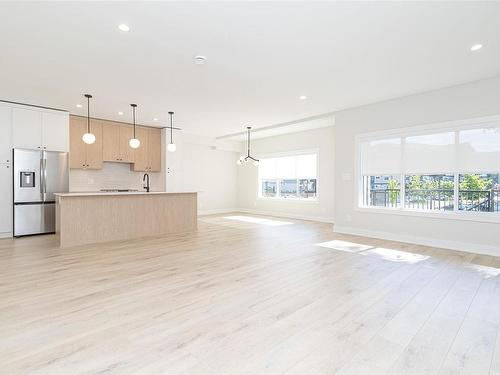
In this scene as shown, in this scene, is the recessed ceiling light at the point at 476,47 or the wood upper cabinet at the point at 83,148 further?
the wood upper cabinet at the point at 83,148

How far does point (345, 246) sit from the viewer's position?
4875 mm

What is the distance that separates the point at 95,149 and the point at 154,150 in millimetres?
1578

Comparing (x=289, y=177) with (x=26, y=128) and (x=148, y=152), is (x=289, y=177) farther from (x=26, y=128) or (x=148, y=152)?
(x=26, y=128)

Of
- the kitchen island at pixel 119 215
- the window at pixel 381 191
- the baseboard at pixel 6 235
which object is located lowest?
the baseboard at pixel 6 235

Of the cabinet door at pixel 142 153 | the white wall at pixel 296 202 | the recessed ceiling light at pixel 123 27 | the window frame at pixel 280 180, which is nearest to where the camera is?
the recessed ceiling light at pixel 123 27

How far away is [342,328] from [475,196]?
4.07 metres

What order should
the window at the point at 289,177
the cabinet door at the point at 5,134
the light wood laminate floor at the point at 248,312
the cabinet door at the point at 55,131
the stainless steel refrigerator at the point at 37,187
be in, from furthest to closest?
the window at the point at 289,177
the cabinet door at the point at 55,131
the stainless steel refrigerator at the point at 37,187
the cabinet door at the point at 5,134
the light wood laminate floor at the point at 248,312

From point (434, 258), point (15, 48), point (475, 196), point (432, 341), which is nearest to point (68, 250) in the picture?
point (15, 48)

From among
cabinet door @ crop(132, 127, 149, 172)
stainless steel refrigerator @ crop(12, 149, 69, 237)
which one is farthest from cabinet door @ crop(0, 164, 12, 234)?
cabinet door @ crop(132, 127, 149, 172)

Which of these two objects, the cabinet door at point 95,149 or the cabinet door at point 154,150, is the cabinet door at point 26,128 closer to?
the cabinet door at point 95,149

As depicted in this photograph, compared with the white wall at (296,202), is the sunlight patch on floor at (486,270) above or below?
below

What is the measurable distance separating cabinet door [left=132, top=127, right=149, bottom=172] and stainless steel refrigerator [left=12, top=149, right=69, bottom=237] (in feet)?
5.87

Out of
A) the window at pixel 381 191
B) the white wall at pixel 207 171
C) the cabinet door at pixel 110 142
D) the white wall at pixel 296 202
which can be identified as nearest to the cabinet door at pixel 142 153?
the cabinet door at pixel 110 142

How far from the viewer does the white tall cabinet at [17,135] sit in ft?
18.0
